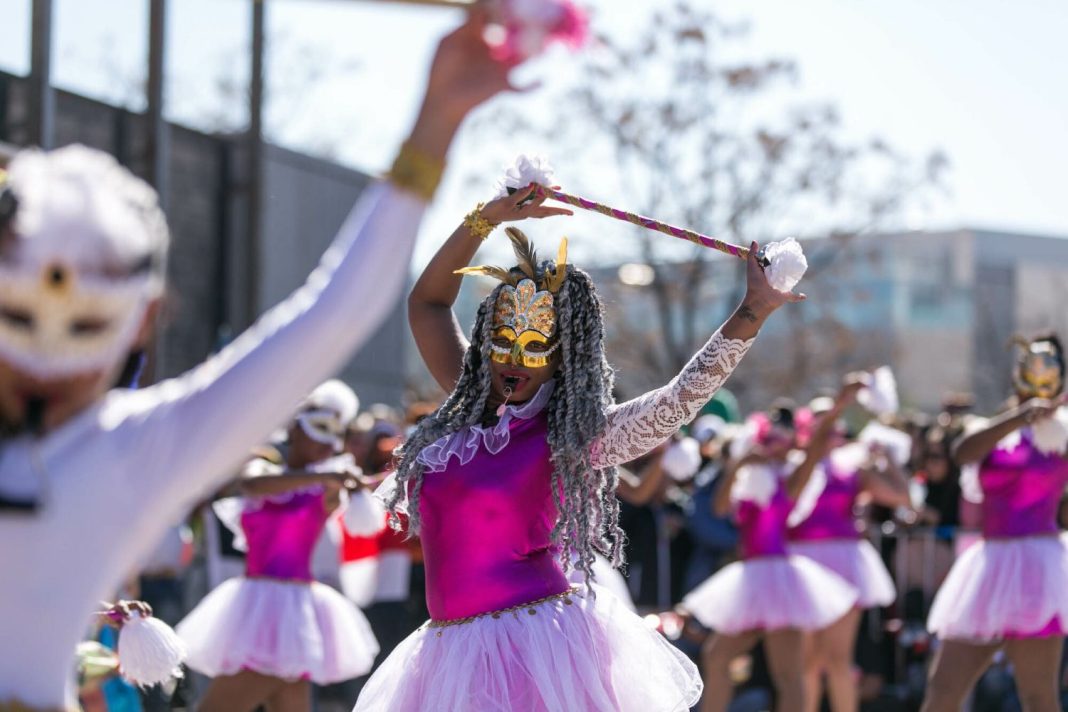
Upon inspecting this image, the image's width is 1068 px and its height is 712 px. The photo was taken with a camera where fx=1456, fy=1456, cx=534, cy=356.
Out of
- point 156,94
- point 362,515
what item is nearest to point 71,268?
point 362,515

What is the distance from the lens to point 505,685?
4051 mm

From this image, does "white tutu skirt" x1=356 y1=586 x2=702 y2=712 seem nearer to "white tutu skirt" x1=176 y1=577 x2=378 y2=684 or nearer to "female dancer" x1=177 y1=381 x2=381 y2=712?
"female dancer" x1=177 y1=381 x2=381 y2=712

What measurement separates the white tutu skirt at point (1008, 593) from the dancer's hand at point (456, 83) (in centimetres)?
551

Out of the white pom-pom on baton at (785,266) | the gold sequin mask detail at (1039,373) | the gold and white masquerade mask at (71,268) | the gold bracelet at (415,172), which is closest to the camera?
the gold and white masquerade mask at (71,268)

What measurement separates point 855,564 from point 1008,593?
9.74ft

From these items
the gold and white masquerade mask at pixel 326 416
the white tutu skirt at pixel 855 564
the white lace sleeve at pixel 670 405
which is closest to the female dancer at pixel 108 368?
the white lace sleeve at pixel 670 405

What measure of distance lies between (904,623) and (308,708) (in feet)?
19.3

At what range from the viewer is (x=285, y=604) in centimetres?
674

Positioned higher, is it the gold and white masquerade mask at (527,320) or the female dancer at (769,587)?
the gold and white masquerade mask at (527,320)

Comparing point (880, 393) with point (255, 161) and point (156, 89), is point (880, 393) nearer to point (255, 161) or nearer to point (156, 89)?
point (156, 89)

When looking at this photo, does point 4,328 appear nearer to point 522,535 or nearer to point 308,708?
point 522,535

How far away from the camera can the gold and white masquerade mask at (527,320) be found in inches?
173

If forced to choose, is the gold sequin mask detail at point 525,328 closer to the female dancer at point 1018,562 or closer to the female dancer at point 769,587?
the female dancer at point 1018,562

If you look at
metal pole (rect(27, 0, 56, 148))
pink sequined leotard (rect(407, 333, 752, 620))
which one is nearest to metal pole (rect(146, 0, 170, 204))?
metal pole (rect(27, 0, 56, 148))
